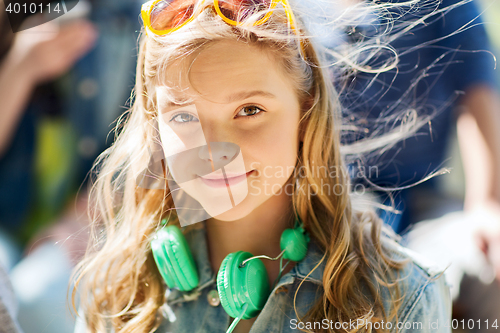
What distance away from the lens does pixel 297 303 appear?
0.92 meters

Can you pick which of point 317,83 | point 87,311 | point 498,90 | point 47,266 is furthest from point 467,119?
point 47,266

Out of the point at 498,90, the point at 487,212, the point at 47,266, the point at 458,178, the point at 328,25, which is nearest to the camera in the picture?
the point at 328,25

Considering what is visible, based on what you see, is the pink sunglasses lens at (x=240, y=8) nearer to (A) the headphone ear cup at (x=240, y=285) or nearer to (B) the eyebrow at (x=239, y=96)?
(B) the eyebrow at (x=239, y=96)

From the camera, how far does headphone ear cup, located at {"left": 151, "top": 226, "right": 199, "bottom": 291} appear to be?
908mm

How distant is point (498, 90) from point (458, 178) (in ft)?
1.22

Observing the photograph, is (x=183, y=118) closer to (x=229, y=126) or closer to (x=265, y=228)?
(x=229, y=126)

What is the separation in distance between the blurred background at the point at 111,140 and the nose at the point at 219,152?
1.49ft

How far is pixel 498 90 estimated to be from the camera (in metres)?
1.46

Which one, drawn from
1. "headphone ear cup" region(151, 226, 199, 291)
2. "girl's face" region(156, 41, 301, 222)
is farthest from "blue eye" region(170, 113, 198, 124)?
"headphone ear cup" region(151, 226, 199, 291)

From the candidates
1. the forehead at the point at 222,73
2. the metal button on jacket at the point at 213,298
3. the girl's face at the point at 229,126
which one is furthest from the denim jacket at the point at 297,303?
the forehead at the point at 222,73

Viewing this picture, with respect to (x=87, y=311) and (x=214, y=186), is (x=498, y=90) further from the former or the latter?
(x=87, y=311)

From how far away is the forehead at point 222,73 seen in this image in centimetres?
78

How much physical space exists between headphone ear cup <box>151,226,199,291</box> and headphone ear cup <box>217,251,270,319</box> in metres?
0.12

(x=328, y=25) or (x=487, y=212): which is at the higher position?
(x=328, y=25)
